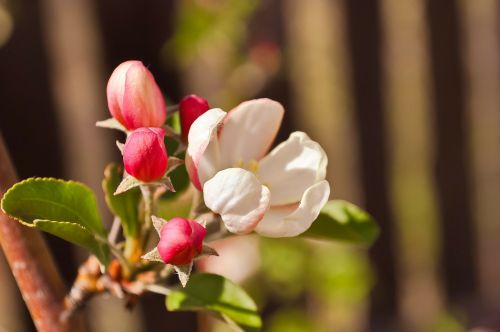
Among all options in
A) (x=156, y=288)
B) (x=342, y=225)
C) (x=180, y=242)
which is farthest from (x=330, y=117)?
(x=180, y=242)

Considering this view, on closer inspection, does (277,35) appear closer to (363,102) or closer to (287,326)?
(363,102)

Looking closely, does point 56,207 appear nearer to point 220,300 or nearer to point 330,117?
point 220,300

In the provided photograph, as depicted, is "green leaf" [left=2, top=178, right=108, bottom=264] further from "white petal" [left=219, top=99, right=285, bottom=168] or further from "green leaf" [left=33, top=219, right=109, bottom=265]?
"white petal" [left=219, top=99, right=285, bottom=168]

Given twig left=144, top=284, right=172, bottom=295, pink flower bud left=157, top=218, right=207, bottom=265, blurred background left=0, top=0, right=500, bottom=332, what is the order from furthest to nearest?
blurred background left=0, top=0, right=500, bottom=332 < twig left=144, top=284, right=172, bottom=295 < pink flower bud left=157, top=218, right=207, bottom=265

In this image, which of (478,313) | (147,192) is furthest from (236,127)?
(478,313)

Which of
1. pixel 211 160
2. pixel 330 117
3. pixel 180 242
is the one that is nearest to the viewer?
pixel 180 242

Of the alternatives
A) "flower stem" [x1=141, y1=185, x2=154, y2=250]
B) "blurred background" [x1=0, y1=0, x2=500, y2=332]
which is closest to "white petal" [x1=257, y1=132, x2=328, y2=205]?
"flower stem" [x1=141, y1=185, x2=154, y2=250]
